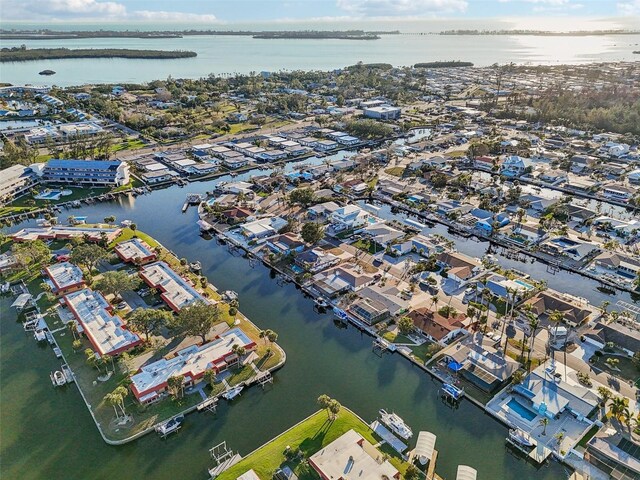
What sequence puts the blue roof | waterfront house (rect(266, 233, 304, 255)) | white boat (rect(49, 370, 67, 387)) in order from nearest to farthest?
1. white boat (rect(49, 370, 67, 387))
2. waterfront house (rect(266, 233, 304, 255))
3. the blue roof

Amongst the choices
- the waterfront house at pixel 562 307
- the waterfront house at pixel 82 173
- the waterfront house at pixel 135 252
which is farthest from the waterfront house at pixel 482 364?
the waterfront house at pixel 82 173

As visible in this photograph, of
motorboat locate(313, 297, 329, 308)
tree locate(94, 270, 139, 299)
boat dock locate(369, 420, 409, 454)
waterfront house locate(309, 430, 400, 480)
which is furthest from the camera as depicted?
motorboat locate(313, 297, 329, 308)

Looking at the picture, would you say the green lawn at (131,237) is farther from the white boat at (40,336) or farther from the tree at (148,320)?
the tree at (148,320)

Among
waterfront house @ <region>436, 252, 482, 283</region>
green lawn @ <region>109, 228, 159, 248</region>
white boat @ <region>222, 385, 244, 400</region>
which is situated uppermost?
waterfront house @ <region>436, 252, 482, 283</region>

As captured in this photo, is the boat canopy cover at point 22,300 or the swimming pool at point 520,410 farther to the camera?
the boat canopy cover at point 22,300

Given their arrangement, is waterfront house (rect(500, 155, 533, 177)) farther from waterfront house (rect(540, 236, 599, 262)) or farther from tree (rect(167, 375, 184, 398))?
tree (rect(167, 375, 184, 398))

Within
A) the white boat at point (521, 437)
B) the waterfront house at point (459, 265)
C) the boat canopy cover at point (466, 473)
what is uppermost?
the boat canopy cover at point (466, 473)

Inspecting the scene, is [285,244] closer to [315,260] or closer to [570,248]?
[315,260]

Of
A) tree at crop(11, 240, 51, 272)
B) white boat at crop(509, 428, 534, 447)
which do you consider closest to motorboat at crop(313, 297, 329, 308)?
white boat at crop(509, 428, 534, 447)
